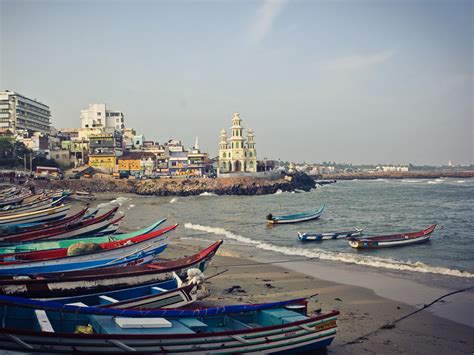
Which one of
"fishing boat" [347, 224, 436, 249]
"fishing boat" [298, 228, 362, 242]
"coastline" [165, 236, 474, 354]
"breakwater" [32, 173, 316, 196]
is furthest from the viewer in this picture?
"breakwater" [32, 173, 316, 196]

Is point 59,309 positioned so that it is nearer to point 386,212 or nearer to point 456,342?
point 456,342

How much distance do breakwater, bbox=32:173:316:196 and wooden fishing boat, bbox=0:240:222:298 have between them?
168 feet

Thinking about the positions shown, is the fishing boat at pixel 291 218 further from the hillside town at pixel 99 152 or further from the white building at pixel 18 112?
→ the white building at pixel 18 112

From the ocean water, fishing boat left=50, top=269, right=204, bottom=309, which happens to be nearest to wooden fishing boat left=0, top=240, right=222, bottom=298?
fishing boat left=50, top=269, right=204, bottom=309

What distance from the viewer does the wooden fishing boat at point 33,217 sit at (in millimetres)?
25453

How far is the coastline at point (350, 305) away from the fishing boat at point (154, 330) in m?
1.67

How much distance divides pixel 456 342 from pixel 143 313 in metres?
7.57

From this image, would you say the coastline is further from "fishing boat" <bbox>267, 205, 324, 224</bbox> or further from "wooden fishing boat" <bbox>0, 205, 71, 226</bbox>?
"fishing boat" <bbox>267, 205, 324, 224</bbox>

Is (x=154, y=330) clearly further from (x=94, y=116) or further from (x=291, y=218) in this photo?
(x=94, y=116)

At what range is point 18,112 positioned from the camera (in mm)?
79875

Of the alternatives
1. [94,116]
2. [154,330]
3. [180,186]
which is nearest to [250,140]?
[180,186]

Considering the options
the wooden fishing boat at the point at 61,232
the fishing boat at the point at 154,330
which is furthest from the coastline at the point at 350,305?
the wooden fishing boat at the point at 61,232

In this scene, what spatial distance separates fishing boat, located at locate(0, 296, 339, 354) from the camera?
22.7ft

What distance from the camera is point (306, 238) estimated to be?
1070 inches
